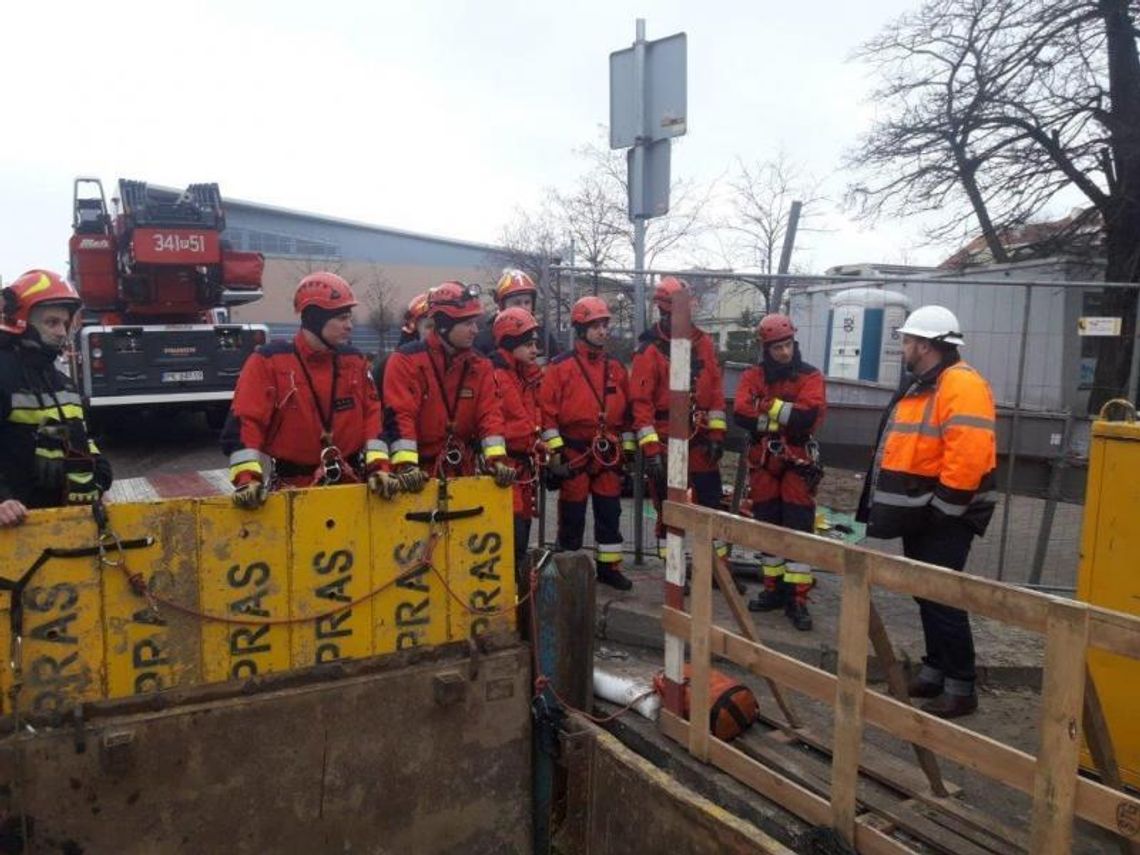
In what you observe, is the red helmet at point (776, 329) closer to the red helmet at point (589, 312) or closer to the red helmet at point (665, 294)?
the red helmet at point (665, 294)

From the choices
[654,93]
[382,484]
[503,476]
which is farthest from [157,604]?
[654,93]

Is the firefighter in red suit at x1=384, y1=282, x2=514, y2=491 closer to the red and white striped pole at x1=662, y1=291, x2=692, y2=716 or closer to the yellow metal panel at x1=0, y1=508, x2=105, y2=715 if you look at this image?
the red and white striped pole at x1=662, y1=291, x2=692, y2=716

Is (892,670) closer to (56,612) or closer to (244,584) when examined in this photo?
(244,584)

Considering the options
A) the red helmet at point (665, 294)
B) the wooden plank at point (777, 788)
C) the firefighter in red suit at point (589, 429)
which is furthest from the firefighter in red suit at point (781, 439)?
the wooden plank at point (777, 788)

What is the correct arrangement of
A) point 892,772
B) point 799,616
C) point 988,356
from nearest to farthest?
point 892,772 → point 799,616 → point 988,356

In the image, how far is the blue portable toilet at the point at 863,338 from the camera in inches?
342

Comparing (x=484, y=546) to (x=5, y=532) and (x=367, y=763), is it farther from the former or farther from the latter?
(x=5, y=532)

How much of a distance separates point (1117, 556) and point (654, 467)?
285 cm

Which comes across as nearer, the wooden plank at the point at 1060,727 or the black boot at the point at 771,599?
the wooden plank at the point at 1060,727

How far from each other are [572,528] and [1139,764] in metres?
3.44

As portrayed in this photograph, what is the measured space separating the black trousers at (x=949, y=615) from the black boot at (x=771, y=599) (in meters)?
1.38

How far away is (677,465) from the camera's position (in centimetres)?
383

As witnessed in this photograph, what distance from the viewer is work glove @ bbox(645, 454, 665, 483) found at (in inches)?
231

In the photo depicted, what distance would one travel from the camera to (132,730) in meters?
3.18
